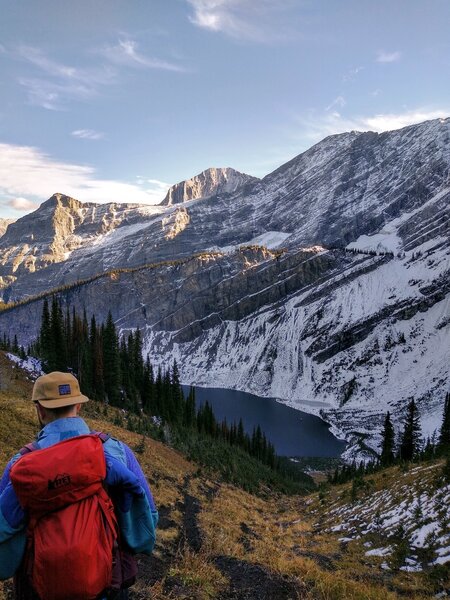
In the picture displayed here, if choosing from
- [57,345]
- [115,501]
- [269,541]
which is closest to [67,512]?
[115,501]

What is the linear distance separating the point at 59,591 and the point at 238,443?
77602 millimetres

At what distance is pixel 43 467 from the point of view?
3662 mm

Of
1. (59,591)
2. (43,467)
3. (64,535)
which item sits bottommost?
(59,591)

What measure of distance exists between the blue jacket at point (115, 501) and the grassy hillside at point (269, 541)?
4.45 meters

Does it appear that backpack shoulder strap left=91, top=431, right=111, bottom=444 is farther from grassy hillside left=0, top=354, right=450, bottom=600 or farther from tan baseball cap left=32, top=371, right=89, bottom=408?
grassy hillside left=0, top=354, right=450, bottom=600

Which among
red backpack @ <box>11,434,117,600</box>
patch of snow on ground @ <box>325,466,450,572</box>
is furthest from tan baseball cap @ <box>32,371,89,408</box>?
patch of snow on ground @ <box>325,466,450,572</box>

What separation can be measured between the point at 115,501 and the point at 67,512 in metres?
Result: 0.72

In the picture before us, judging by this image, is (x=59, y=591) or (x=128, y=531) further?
(x=128, y=531)

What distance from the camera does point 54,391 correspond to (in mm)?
4391

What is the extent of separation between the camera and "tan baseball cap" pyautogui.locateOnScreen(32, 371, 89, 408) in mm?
4340

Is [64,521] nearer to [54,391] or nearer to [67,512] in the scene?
[67,512]

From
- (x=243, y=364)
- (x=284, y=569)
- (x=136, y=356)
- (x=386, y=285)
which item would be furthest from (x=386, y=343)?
(x=284, y=569)

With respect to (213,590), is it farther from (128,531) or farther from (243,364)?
(243,364)

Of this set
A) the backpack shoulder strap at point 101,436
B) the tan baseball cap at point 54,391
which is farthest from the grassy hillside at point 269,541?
the tan baseball cap at point 54,391
